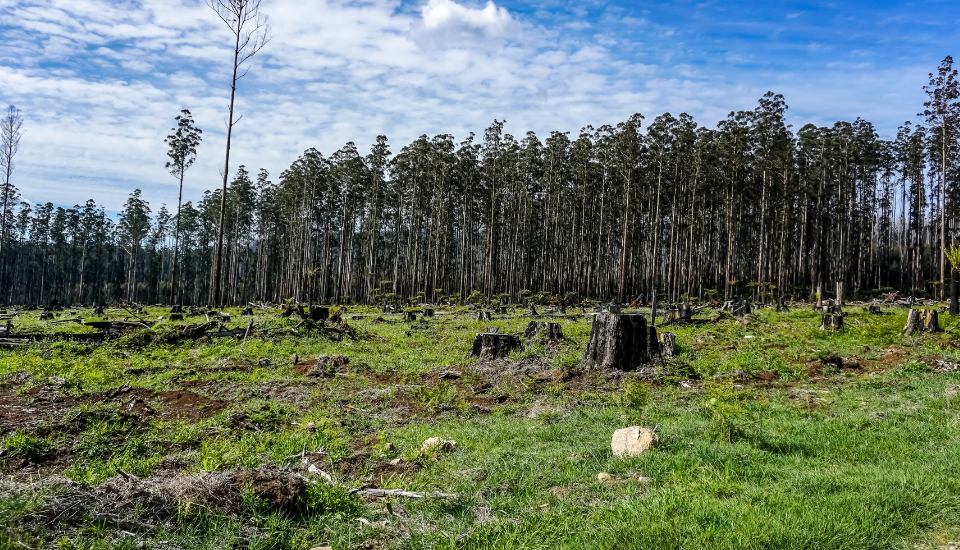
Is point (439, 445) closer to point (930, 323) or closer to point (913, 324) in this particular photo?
point (913, 324)

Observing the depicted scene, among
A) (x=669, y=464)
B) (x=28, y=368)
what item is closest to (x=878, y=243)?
(x=669, y=464)

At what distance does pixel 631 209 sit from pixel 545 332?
40.6 metres

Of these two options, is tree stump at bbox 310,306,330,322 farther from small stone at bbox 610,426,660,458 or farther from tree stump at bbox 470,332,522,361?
small stone at bbox 610,426,660,458

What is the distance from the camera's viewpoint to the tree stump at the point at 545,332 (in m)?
14.6

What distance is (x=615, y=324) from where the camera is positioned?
11109mm

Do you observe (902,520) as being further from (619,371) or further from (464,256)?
(464,256)

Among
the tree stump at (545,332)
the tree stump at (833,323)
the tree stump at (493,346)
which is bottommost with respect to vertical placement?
the tree stump at (493,346)

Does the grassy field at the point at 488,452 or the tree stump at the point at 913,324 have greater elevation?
the tree stump at the point at 913,324

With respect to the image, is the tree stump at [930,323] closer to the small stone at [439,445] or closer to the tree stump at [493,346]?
the tree stump at [493,346]

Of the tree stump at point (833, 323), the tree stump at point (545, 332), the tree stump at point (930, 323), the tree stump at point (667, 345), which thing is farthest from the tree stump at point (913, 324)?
the tree stump at point (545, 332)

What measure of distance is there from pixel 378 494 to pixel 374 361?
337 inches

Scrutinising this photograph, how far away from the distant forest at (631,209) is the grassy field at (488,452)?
29176 millimetres

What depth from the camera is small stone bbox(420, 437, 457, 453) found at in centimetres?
593

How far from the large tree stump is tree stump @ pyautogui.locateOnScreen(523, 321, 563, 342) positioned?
10.4 ft
